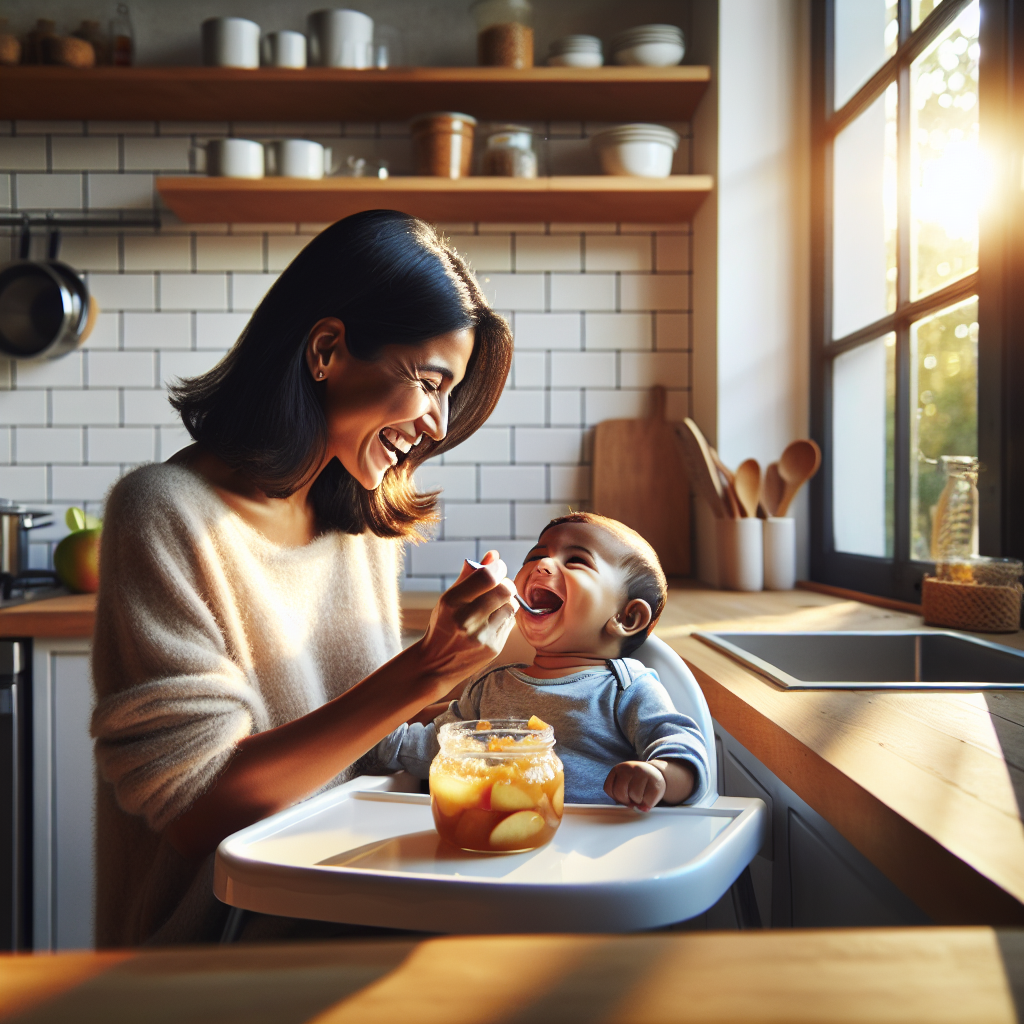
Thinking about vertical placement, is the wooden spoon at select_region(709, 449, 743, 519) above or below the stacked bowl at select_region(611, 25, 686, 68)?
below

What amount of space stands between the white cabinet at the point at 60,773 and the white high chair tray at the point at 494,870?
4.78ft

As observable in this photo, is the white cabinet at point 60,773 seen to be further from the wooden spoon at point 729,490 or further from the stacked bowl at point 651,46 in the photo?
the stacked bowl at point 651,46

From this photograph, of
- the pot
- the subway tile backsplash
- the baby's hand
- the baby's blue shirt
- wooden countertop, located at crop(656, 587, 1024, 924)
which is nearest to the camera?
wooden countertop, located at crop(656, 587, 1024, 924)

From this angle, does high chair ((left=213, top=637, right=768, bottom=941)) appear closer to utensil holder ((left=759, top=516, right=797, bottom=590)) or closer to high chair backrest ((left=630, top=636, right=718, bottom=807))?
high chair backrest ((left=630, top=636, right=718, bottom=807))

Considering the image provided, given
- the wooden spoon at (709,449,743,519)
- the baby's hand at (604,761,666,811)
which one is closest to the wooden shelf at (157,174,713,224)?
the wooden spoon at (709,449,743,519)

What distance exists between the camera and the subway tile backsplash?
2.81m

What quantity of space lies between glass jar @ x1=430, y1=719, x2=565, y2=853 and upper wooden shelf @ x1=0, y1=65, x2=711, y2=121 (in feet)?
7.25

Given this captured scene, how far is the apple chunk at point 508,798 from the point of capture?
2.59 ft

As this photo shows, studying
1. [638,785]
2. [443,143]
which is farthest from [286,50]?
[638,785]

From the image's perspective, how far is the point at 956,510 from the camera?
5.47ft

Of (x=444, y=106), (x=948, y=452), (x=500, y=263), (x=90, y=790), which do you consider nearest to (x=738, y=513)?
(x=948, y=452)

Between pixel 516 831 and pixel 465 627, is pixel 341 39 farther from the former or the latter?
pixel 516 831

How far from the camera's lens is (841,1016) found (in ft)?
1.13

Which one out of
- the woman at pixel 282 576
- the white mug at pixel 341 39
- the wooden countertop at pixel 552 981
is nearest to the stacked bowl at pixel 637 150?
the white mug at pixel 341 39
